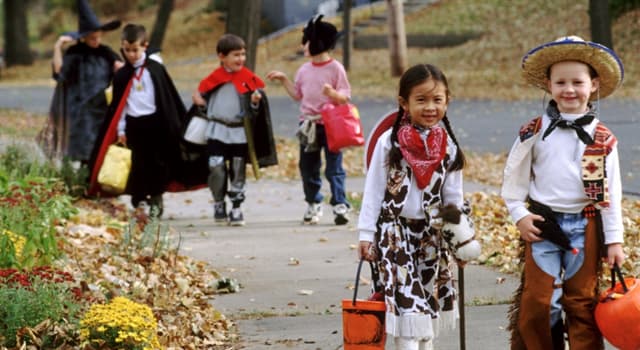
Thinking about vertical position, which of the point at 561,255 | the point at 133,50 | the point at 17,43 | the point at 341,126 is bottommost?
the point at 561,255

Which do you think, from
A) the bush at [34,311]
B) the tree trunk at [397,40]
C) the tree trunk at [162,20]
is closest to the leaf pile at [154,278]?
the bush at [34,311]

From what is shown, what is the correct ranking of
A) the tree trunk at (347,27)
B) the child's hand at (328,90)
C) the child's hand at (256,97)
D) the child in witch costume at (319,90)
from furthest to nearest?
the tree trunk at (347,27) < the child's hand at (256,97) < the child in witch costume at (319,90) < the child's hand at (328,90)

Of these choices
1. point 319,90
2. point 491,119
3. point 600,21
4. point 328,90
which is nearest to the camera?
point 328,90

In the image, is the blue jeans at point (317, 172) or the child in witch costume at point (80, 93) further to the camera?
the child in witch costume at point (80, 93)

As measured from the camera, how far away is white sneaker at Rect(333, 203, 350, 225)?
950 centimetres

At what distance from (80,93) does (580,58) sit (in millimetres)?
7919

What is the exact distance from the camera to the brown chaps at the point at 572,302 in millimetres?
4699

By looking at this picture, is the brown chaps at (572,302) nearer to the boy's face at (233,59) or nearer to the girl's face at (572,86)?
the girl's face at (572,86)

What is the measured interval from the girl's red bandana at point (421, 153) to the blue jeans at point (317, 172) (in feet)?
15.0

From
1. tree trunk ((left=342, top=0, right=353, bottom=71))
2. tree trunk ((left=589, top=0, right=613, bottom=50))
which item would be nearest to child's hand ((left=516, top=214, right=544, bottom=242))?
tree trunk ((left=589, top=0, right=613, bottom=50))

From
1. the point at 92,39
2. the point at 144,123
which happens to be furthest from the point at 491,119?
the point at 144,123

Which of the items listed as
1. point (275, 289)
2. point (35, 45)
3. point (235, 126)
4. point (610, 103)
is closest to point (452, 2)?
point (610, 103)

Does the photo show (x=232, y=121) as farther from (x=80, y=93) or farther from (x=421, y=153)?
(x=421, y=153)

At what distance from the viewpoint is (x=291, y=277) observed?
7.52m
